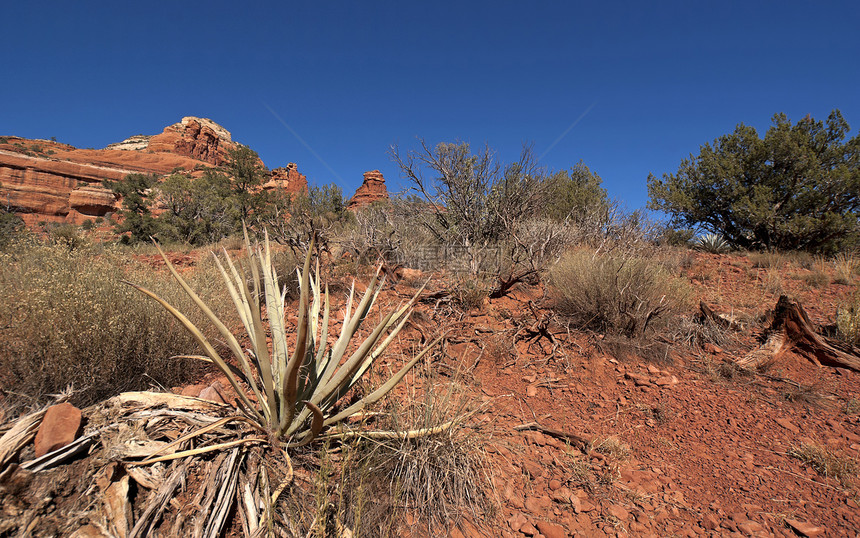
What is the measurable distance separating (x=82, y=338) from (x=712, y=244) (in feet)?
39.1

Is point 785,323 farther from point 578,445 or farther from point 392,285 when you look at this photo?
point 392,285

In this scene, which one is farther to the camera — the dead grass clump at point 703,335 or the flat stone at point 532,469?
the dead grass clump at point 703,335

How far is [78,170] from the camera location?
43438 mm

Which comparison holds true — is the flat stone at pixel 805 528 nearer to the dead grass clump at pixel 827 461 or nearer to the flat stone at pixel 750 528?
the flat stone at pixel 750 528

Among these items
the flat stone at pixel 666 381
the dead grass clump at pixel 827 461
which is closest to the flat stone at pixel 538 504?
the dead grass clump at pixel 827 461

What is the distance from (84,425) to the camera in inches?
55.9

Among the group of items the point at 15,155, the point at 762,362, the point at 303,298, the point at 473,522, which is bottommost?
the point at 473,522

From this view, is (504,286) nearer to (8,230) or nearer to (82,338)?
(82,338)

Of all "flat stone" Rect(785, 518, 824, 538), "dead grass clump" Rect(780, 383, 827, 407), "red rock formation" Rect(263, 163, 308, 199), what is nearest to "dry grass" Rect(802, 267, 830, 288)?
"dead grass clump" Rect(780, 383, 827, 407)

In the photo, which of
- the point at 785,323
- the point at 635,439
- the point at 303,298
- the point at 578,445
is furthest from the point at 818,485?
the point at 303,298

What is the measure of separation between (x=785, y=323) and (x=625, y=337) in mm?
1474

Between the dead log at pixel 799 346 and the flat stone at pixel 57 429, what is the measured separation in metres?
4.38

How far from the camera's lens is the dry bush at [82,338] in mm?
2039

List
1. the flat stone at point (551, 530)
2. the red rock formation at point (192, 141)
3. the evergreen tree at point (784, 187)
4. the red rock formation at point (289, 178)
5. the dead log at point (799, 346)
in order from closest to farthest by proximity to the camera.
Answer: the flat stone at point (551, 530) < the dead log at point (799, 346) < the evergreen tree at point (784, 187) < the red rock formation at point (289, 178) < the red rock formation at point (192, 141)
